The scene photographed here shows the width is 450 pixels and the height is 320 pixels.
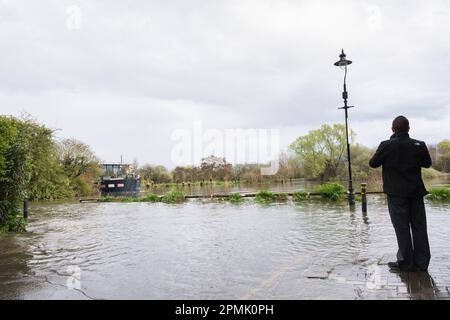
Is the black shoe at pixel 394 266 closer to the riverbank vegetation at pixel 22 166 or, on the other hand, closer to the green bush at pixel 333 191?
the riverbank vegetation at pixel 22 166

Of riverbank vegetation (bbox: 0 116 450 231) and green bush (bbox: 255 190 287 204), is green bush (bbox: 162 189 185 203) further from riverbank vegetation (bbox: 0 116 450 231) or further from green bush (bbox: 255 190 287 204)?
green bush (bbox: 255 190 287 204)

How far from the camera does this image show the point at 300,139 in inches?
2047

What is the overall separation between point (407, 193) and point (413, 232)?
20.3 inches

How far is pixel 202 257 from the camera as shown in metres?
6.10

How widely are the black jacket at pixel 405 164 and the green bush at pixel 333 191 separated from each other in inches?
428

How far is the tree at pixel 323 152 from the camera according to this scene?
49906mm

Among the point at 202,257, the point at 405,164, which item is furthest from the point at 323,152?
the point at 405,164

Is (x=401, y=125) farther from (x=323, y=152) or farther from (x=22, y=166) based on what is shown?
(x=323, y=152)

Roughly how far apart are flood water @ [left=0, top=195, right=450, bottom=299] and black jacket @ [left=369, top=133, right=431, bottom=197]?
3.93 feet

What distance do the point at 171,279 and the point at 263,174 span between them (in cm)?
3912

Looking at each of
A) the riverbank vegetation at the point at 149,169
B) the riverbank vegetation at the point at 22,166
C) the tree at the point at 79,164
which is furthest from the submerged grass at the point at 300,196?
the tree at the point at 79,164

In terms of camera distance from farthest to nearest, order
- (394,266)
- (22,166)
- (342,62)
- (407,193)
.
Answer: (342,62) < (22,166) < (394,266) < (407,193)
